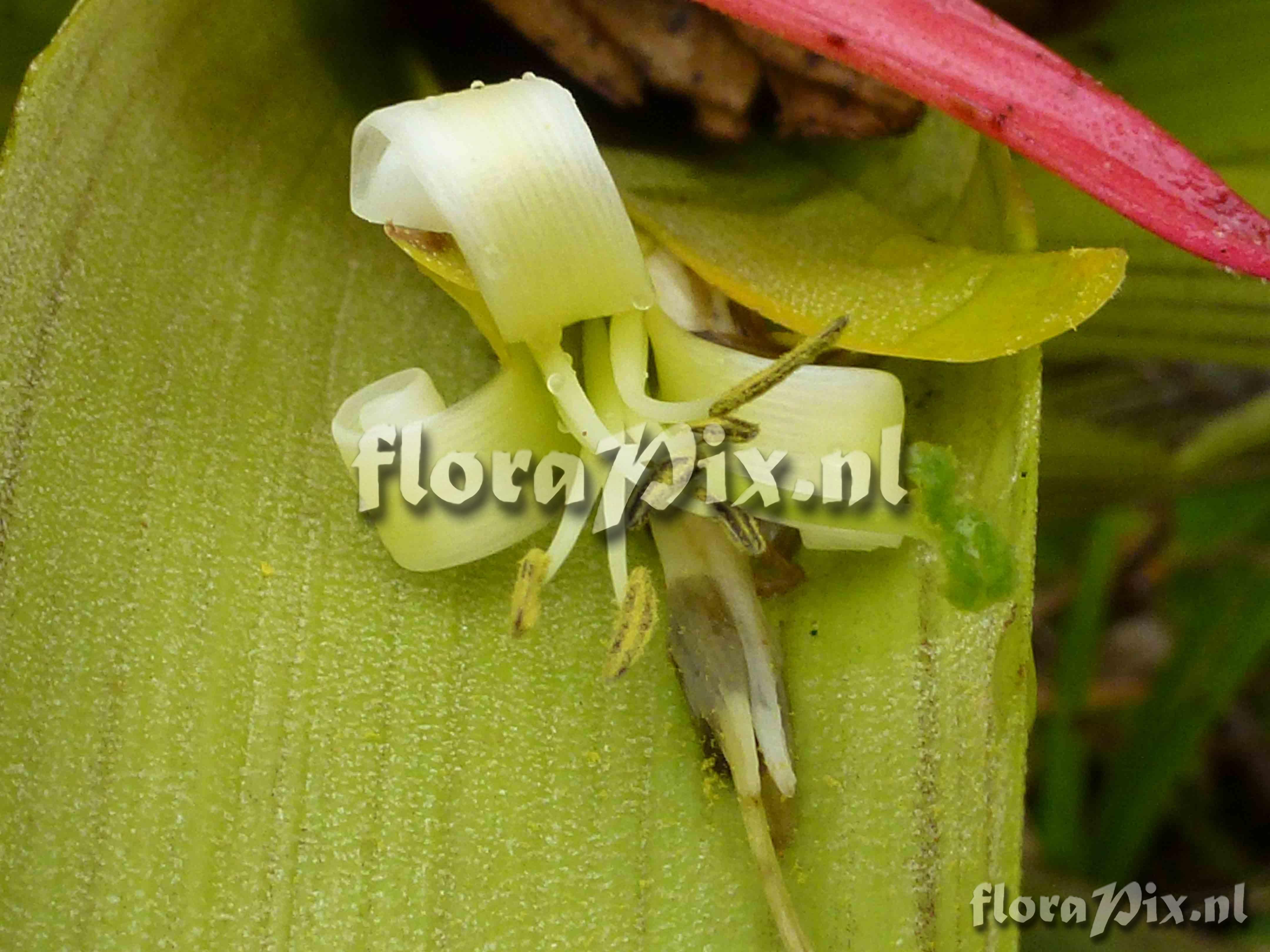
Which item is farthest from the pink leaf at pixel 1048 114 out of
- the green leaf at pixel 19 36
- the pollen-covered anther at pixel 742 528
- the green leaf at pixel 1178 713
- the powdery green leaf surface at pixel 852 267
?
the green leaf at pixel 1178 713

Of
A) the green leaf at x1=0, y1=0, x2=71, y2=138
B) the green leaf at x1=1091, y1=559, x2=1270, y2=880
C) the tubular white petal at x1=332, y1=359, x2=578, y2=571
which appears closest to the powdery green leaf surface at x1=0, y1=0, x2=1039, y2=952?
the tubular white petal at x1=332, y1=359, x2=578, y2=571

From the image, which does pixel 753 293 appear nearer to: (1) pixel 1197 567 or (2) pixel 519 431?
(2) pixel 519 431

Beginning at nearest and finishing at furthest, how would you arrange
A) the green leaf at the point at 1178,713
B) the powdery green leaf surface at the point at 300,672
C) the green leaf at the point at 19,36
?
the powdery green leaf surface at the point at 300,672 → the green leaf at the point at 19,36 → the green leaf at the point at 1178,713

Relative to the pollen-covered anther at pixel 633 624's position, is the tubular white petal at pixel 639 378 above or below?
above

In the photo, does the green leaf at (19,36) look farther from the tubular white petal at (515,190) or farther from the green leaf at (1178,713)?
the green leaf at (1178,713)

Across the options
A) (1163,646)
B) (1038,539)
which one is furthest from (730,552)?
(1163,646)

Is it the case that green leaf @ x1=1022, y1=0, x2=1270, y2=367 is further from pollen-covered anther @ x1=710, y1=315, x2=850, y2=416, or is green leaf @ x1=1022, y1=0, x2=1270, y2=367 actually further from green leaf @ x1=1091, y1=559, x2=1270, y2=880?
green leaf @ x1=1091, y1=559, x2=1270, y2=880

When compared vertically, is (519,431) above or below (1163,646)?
above
